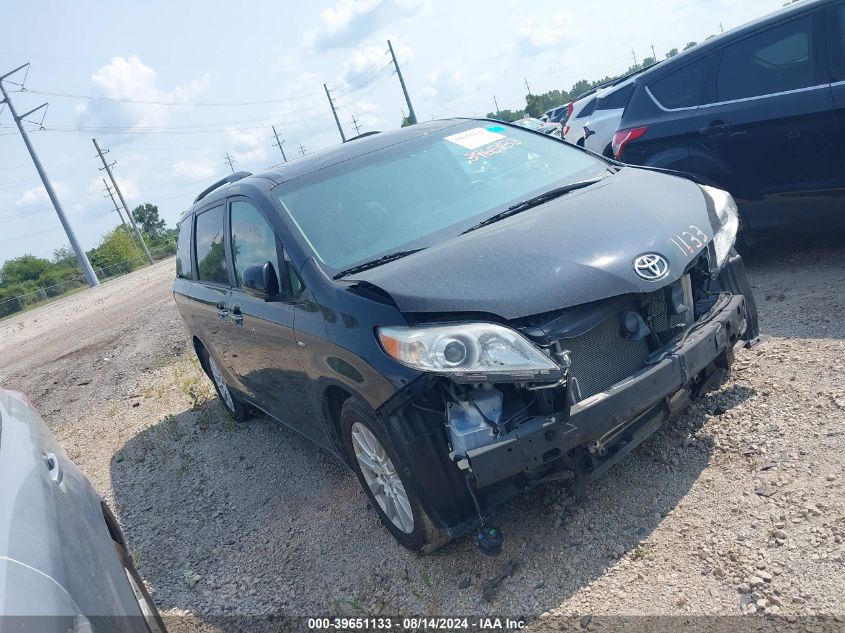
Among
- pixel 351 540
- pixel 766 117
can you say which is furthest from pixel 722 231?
pixel 351 540

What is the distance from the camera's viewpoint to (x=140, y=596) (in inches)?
109

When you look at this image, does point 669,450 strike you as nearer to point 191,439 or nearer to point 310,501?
point 310,501

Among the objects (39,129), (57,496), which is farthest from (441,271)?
(39,129)

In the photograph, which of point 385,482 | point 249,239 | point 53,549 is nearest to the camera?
point 53,549

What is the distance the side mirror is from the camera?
3.86m

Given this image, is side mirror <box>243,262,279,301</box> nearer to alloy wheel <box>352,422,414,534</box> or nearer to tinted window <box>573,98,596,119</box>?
alloy wheel <box>352,422,414,534</box>

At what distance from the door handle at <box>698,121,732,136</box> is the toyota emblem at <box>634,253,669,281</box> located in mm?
3091

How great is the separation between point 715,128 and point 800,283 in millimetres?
1394

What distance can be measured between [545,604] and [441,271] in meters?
1.47

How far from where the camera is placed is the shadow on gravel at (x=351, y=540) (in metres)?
3.20

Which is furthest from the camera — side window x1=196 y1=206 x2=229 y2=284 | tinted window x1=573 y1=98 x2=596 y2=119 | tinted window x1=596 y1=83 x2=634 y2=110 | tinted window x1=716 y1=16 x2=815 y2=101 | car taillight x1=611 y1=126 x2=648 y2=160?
tinted window x1=573 y1=98 x2=596 y2=119

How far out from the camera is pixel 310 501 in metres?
4.49

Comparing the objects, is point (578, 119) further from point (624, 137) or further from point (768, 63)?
point (768, 63)

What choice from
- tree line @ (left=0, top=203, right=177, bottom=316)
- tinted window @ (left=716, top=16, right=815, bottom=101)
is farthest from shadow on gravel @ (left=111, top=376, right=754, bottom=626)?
tree line @ (left=0, top=203, right=177, bottom=316)
